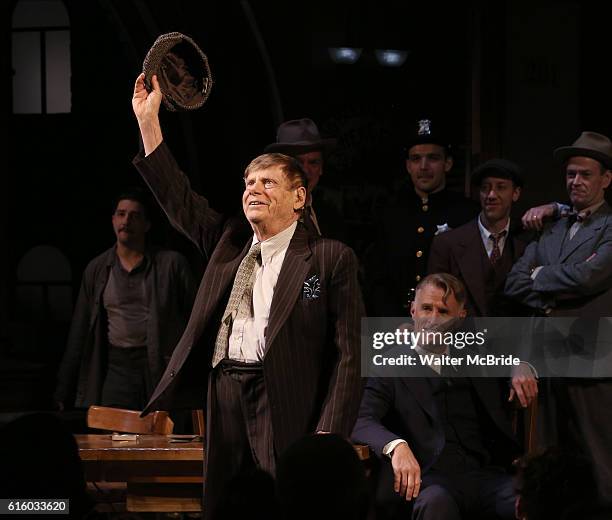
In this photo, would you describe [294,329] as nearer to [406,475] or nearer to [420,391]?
[406,475]

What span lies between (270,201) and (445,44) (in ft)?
11.1

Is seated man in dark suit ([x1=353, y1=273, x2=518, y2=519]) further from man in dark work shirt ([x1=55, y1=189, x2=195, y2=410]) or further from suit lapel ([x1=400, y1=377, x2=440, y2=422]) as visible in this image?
man in dark work shirt ([x1=55, y1=189, x2=195, y2=410])

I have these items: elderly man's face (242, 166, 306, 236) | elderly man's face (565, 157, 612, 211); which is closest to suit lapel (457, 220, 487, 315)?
elderly man's face (565, 157, 612, 211)

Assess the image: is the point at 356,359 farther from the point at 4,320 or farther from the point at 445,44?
the point at 4,320

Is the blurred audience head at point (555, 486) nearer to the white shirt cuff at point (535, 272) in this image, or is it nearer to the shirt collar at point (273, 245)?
the shirt collar at point (273, 245)

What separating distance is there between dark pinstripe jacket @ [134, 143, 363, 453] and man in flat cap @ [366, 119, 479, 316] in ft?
4.68

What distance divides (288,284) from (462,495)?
1076 millimetres

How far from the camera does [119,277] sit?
6.05 m

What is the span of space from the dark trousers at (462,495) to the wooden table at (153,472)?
16cm

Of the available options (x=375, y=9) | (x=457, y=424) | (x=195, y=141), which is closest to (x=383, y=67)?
(x=375, y=9)

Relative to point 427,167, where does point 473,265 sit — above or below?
below

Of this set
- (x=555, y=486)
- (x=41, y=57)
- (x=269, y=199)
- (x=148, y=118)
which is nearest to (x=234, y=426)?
(x=269, y=199)

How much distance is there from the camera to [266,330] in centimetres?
370

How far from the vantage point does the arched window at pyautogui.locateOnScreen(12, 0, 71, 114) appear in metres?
9.41
